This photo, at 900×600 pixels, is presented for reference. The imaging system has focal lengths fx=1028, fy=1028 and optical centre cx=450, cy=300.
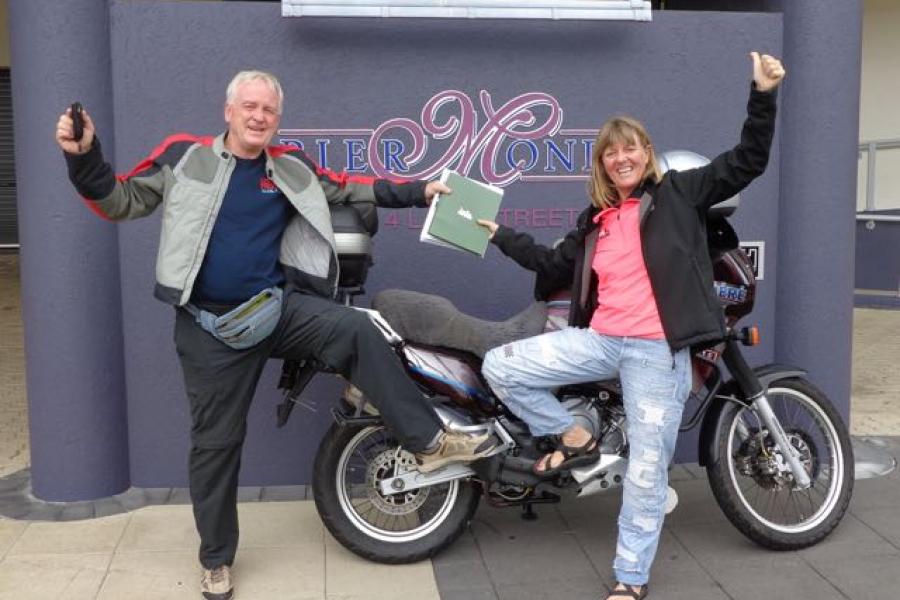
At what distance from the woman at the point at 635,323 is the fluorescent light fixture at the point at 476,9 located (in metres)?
1.26

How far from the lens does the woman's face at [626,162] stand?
3.72 meters

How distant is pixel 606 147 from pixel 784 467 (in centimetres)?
153

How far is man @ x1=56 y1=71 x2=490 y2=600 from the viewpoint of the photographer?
3619 mm

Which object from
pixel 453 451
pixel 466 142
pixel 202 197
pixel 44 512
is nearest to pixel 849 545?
pixel 453 451

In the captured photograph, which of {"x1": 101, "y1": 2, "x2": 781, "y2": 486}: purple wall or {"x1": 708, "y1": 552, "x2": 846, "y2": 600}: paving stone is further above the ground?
{"x1": 101, "y1": 2, "x2": 781, "y2": 486}: purple wall

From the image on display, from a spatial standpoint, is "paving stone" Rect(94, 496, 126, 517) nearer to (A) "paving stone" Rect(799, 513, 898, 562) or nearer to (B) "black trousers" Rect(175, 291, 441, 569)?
(B) "black trousers" Rect(175, 291, 441, 569)

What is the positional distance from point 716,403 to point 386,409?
55.1 inches

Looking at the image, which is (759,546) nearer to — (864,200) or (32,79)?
(32,79)

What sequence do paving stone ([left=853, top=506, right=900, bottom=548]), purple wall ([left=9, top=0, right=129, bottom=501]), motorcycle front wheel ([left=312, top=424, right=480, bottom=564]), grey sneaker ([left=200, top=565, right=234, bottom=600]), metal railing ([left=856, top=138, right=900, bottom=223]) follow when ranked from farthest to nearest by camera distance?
1. metal railing ([left=856, top=138, right=900, bottom=223])
2. purple wall ([left=9, top=0, right=129, bottom=501])
3. paving stone ([left=853, top=506, right=900, bottom=548])
4. motorcycle front wheel ([left=312, top=424, right=480, bottom=564])
5. grey sneaker ([left=200, top=565, right=234, bottom=600])

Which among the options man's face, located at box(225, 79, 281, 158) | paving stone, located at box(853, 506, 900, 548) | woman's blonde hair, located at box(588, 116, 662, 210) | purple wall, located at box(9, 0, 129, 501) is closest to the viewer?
man's face, located at box(225, 79, 281, 158)

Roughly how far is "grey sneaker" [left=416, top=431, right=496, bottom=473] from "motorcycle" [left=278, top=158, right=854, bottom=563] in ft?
0.16

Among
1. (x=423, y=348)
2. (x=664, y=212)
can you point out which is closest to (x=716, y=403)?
(x=664, y=212)

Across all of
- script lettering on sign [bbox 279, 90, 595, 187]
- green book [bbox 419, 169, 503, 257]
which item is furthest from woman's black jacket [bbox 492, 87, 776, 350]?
script lettering on sign [bbox 279, 90, 595, 187]

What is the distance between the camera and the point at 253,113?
360cm
